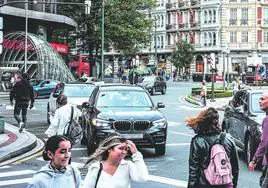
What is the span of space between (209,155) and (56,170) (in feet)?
6.19

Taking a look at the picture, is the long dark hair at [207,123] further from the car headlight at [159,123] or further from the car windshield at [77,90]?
the car windshield at [77,90]

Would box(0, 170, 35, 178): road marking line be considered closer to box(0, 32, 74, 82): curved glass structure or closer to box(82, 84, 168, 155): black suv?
box(82, 84, 168, 155): black suv

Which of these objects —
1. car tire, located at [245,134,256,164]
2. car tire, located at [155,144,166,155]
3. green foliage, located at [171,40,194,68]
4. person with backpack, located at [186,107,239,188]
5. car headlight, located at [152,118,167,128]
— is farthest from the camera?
green foliage, located at [171,40,194,68]

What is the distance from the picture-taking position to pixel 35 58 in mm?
53438

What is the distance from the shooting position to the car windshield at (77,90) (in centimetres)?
2100

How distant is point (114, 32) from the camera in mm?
57062

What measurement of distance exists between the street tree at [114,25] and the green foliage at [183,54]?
28.0 meters

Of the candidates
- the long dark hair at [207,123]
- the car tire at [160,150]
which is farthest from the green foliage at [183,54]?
the long dark hair at [207,123]

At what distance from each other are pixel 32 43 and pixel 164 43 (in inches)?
2207

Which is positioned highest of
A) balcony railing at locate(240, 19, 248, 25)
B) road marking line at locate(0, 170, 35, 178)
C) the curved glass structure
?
balcony railing at locate(240, 19, 248, 25)

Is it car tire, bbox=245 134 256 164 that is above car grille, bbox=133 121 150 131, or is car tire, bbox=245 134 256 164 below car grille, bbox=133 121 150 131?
below

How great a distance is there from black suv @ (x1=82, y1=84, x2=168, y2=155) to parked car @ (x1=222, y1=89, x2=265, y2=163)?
164 centimetres

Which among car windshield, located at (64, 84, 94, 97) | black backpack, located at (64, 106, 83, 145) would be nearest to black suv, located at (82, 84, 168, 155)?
black backpack, located at (64, 106, 83, 145)

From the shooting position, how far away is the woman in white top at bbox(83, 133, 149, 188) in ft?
15.8
